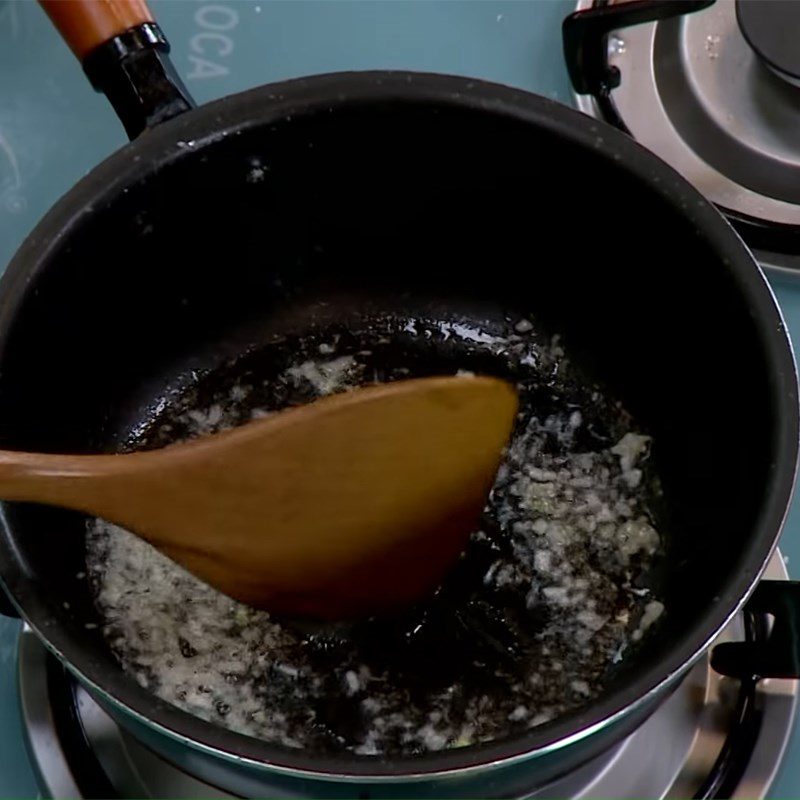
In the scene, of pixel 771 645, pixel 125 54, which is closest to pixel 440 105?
pixel 125 54

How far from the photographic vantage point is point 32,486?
0.44 m

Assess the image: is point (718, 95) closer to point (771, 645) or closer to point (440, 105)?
point (440, 105)

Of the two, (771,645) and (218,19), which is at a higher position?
(218,19)

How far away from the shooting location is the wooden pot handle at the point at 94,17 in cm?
52

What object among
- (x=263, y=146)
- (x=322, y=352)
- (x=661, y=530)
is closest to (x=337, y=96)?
(x=263, y=146)

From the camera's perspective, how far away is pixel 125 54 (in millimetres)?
521

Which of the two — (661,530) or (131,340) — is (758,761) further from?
(131,340)

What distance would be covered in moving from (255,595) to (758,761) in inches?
9.9

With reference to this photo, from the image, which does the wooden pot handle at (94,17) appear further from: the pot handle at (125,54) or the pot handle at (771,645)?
the pot handle at (771,645)

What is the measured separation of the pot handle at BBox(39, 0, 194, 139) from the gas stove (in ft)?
0.56

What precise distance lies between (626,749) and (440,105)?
1.10 feet

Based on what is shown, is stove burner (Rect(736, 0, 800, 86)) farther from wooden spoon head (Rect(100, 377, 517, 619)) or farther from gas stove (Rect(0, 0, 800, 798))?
wooden spoon head (Rect(100, 377, 517, 619))

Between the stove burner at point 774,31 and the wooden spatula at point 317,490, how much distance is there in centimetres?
27

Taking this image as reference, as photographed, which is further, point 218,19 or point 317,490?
point 218,19
